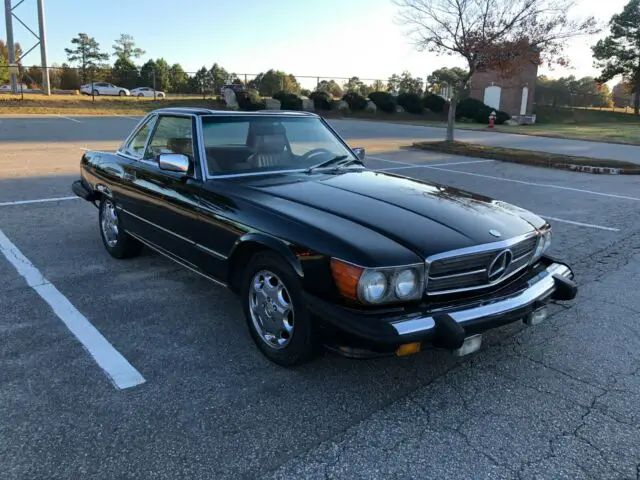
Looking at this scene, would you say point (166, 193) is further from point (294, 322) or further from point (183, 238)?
point (294, 322)

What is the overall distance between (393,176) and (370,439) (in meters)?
2.46

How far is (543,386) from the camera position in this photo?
312 cm

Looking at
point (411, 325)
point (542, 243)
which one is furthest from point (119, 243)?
point (542, 243)

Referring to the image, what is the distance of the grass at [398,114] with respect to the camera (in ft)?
87.5

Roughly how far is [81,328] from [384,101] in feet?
111

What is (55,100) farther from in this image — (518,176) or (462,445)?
(462,445)

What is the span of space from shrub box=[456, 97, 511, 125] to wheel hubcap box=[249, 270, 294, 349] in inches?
1349

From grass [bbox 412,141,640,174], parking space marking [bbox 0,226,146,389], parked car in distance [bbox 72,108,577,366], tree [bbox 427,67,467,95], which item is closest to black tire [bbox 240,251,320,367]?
parked car in distance [bbox 72,108,577,366]

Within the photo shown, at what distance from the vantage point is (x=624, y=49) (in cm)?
5375

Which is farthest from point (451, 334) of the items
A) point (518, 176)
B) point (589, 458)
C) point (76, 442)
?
point (518, 176)

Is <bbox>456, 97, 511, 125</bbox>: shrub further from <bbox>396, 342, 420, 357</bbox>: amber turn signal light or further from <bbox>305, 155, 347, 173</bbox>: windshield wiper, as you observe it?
<bbox>396, 342, 420, 357</bbox>: amber turn signal light

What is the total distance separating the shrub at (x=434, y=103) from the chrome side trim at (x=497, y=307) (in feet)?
117

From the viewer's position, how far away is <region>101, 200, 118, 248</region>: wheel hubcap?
5.19 m

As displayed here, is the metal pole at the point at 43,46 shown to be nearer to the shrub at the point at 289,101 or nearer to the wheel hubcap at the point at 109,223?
the shrub at the point at 289,101
